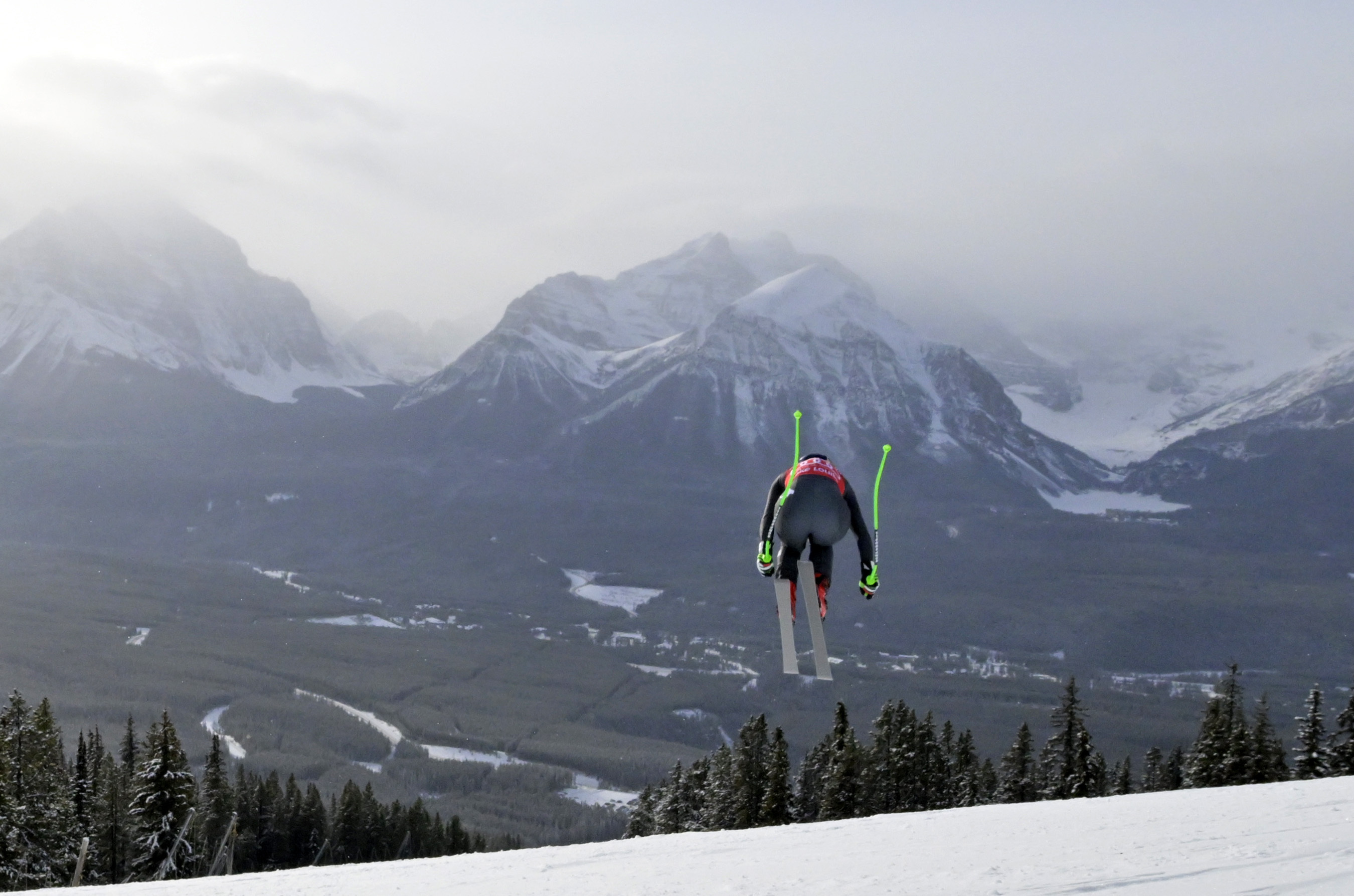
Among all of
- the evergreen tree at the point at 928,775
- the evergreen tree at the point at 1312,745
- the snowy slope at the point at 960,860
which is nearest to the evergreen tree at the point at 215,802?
the evergreen tree at the point at 928,775

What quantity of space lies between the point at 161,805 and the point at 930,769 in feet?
109

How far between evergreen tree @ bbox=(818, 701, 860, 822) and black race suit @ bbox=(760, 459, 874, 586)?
112 feet

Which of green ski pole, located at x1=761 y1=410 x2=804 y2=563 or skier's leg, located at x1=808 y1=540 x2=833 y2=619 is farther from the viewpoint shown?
skier's leg, located at x1=808 y1=540 x2=833 y2=619

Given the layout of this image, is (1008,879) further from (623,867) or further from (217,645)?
(217,645)

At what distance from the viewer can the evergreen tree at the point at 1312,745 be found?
48.3m

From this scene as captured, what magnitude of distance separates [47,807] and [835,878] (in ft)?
115

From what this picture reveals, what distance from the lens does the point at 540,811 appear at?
109 metres

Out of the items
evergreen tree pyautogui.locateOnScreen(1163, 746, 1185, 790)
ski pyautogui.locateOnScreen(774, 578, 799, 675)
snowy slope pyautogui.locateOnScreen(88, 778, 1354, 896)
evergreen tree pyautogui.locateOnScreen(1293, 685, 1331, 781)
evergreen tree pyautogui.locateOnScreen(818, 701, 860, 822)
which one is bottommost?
evergreen tree pyautogui.locateOnScreen(1163, 746, 1185, 790)

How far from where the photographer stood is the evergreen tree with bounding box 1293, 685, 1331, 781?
48.3 m

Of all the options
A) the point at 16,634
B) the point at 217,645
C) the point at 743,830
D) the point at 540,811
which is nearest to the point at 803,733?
the point at 540,811

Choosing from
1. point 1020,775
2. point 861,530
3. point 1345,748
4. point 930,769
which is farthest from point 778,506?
point 1020,775

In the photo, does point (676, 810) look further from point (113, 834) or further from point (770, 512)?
point (770, 512)

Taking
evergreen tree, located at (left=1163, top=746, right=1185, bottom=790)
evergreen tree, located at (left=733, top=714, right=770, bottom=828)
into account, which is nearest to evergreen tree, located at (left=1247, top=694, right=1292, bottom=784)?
evergreen tree, located at (left=1163, top=746, right=1185, bottom=790)

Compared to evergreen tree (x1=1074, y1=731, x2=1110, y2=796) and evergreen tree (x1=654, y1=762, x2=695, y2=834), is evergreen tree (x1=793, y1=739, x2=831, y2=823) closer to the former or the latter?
evergreen tree (x1=654, y1=762, x2=695, y2=834)
